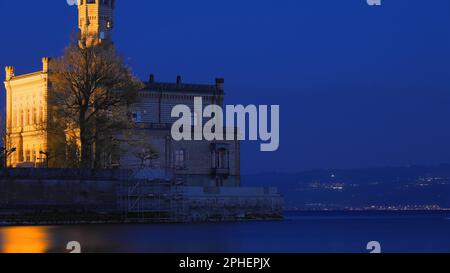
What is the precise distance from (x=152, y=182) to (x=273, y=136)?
1014cm

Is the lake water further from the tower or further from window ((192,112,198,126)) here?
the tower

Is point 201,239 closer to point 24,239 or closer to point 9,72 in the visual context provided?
point 24,239

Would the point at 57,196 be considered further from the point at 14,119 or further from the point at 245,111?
the point at 14,119

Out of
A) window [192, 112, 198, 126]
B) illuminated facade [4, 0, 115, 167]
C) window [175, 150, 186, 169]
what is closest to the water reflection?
illuminated facade [4, 0, 115, 167]

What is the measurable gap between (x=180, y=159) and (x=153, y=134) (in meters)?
3.05

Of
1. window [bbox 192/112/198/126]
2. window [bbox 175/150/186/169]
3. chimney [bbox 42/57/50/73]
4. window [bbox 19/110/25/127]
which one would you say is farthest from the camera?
window [bbox 19/110/25/127]

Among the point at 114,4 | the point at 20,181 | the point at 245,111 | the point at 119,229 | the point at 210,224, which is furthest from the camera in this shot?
the point at 114,4

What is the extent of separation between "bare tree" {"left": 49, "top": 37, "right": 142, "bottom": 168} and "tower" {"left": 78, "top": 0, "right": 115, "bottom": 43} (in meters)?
30.8

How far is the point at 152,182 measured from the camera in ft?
275

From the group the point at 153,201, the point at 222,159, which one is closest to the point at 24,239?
the point at 153,201

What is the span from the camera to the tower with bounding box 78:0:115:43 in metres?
114

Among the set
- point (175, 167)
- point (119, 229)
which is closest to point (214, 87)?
point (175, 167)

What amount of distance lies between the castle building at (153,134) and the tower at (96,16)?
8.27 metres

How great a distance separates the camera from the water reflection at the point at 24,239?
53.4 m
